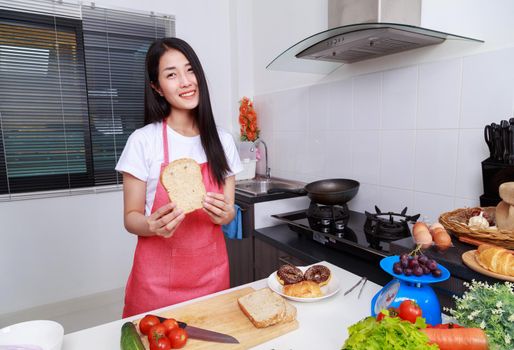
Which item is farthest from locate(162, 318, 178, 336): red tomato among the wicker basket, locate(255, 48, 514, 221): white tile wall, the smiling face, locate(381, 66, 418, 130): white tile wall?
locate(381, 66, 418, 130): white tile wall

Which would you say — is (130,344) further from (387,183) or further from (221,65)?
(221,65)

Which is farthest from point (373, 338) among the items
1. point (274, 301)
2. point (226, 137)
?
point (226, 137)

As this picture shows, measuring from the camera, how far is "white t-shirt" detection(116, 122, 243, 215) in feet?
3.98

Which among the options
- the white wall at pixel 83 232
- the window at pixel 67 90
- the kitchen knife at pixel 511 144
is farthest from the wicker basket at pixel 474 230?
the window at pixel 67 90

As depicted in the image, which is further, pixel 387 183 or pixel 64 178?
pixel 64 178

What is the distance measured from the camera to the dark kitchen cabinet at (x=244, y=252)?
211 centimetres

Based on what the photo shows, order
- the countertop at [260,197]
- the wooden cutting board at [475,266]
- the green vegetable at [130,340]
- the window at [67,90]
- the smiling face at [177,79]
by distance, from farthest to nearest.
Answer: the window at [67,90] < the countertop at [260,197] < the smiling face at [177,79] < the wooden cutting board at [475,266] < the green vegetable at [130,340]

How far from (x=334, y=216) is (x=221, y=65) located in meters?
1.94

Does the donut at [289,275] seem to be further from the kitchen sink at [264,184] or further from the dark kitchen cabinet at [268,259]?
the kitchen sink at [264,184]

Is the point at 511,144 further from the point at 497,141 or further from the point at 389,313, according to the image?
the point at 389,313

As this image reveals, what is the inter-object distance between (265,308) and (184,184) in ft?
1.62

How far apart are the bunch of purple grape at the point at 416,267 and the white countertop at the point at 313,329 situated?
0.73 ft

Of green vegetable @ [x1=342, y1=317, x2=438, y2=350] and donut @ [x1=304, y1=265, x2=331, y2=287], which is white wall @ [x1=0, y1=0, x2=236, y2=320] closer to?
donut @ [x1=304, y1=265, x2=331, y2=287]

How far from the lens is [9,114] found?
93.3 inches
